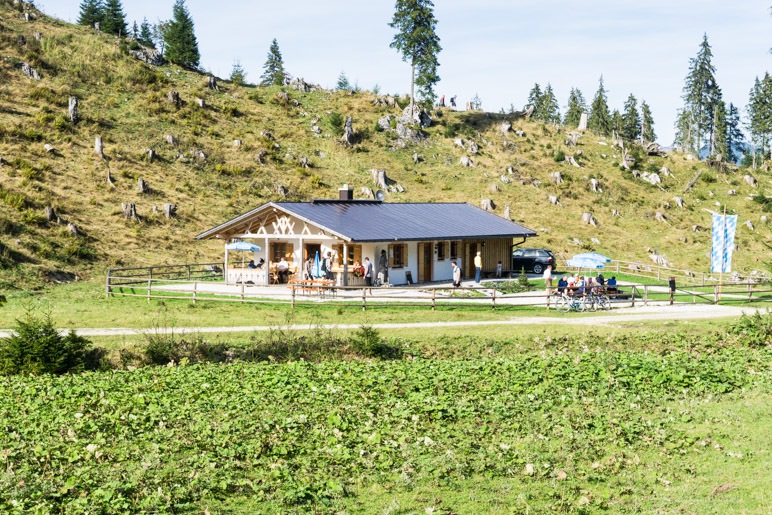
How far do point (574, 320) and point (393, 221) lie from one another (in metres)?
15.5

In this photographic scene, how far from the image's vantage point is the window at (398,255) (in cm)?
3950

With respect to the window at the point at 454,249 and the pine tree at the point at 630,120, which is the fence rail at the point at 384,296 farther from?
the pine tree at the point at 630,120

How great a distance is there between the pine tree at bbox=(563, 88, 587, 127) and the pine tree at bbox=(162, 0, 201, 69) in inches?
2442

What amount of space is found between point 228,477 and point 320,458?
163 centimetres

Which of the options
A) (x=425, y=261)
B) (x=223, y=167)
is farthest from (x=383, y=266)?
(x=223, y=167)

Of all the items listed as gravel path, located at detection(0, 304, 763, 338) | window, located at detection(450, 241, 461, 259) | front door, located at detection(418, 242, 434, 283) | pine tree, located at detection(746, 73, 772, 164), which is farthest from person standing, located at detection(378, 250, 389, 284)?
pine tree, located at detection(746, 73, 772, 164)

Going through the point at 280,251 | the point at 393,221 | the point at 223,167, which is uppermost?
the point at 223,167

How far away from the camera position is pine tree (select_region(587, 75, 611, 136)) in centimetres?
11269

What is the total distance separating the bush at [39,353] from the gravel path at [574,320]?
3582 millimetres

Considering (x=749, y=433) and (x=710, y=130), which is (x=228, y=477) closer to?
(x=749, y=433)

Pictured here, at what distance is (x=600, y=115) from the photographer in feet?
372

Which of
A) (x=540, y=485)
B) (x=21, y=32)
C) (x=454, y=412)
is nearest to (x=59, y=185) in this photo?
(x=21, y=32)

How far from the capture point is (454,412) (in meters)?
14.8

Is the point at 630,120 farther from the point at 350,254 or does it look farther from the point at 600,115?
the point at 350,254
